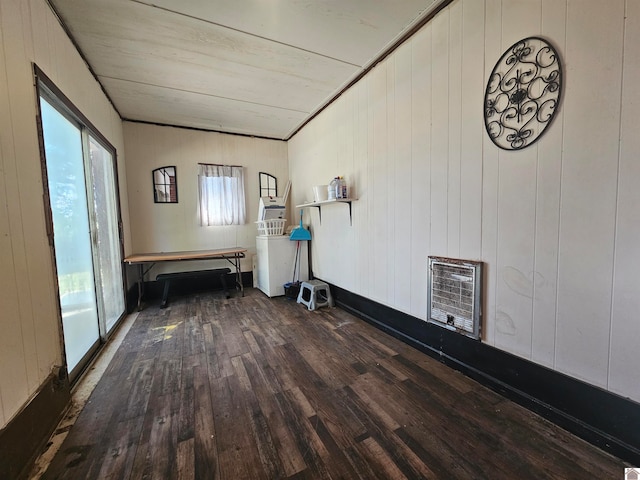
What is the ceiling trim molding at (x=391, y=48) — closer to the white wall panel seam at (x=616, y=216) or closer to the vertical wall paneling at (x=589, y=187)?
the vertical wall paneling at (x=589, y=187)

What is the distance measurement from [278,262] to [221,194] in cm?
156

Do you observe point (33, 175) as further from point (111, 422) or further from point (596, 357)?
point (596, 357)

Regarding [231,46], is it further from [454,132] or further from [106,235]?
[106,235]

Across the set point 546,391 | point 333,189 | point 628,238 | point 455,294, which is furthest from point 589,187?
point 333,189

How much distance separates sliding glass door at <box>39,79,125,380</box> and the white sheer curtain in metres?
1.41

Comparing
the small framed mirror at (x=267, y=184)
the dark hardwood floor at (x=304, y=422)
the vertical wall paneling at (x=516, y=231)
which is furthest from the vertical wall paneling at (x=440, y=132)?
the small framed mirror at (x=267, y=184)

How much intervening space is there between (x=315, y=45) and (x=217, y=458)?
2.93 meters

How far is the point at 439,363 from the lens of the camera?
2.05 meters

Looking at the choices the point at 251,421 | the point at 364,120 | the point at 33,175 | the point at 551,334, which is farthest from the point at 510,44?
the point at 33,175

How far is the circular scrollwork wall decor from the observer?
1408mm

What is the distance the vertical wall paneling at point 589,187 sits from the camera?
47.9 inches

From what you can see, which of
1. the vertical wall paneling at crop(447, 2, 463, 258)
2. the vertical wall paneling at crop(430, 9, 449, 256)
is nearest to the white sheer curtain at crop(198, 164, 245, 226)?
the vertical wall paneling at crop(430, 9, 449, 256)

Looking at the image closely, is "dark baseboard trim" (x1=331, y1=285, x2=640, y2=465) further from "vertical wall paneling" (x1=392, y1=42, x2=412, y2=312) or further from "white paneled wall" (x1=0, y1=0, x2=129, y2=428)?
"white paneled wall" (x1=0, y1=0, x2=129, y2=428)

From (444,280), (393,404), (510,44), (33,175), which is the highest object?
(510,44)
